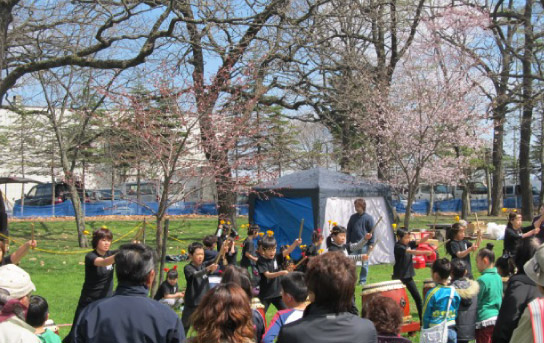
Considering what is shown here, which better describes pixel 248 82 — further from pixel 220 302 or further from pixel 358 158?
pixel 358 158

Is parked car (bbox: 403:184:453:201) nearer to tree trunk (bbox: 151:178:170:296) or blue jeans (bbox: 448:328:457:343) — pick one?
tree trunk (bbox: 151:178:170:296)

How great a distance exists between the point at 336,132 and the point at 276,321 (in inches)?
655

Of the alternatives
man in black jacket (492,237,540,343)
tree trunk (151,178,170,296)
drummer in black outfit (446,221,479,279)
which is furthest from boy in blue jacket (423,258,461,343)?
tree trunk (151,178,170,296)

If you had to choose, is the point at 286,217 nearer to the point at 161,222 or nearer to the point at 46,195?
the point at 161,222

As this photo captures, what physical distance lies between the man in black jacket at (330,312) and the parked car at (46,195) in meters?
29.3

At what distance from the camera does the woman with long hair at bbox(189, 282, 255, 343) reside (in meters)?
2.74

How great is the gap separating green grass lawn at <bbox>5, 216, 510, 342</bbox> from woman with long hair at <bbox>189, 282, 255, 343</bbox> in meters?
5.08

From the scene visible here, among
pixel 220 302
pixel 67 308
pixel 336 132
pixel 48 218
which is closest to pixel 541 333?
pixel 220 302

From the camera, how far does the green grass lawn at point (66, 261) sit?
9.16 m

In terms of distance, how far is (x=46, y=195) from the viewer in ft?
104

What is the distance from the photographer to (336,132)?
20.0 metres

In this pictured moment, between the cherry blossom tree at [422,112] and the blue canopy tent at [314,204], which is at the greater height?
the cherry blossom tree at [422,112]

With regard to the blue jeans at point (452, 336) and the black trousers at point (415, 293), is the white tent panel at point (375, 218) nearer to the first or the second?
the black trousers at point (415, 293)

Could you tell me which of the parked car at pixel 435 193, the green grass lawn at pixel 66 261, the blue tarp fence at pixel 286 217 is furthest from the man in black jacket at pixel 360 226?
the parked car at pixel 435 193
